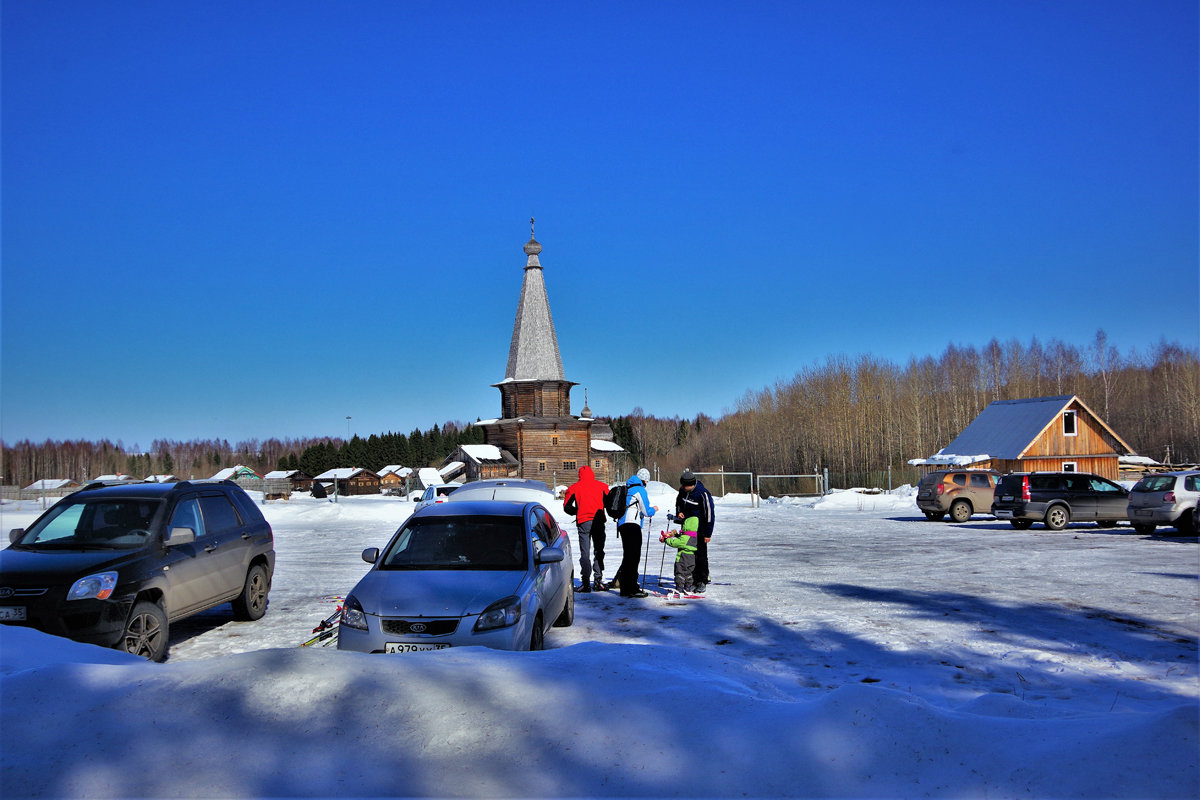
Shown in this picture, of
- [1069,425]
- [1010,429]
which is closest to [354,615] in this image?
[1010,429]

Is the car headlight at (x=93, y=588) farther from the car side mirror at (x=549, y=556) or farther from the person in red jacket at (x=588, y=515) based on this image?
the person in red jacket at (x=588, y=515)

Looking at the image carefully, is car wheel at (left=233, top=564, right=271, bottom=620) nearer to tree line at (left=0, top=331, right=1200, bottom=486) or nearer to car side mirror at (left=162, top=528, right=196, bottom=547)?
car side mirror at (left=162, top=528, right=196, bottom=547)

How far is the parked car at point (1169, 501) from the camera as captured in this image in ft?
69.5

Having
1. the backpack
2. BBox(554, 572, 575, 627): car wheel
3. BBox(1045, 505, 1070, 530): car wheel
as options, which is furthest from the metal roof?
BBox(554, 572, 575, 627): car wheel

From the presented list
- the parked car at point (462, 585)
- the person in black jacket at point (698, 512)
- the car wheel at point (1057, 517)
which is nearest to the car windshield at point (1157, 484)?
the car wheel at point (1057, 517)

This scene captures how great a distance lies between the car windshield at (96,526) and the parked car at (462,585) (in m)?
2.59

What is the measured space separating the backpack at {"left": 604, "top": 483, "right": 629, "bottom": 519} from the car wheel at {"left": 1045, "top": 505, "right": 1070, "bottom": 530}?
653 inches

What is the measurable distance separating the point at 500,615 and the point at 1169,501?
20.7 m

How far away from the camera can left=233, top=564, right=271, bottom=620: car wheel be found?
1088 centimetres

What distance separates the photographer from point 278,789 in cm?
370

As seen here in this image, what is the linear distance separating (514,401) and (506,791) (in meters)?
61.1

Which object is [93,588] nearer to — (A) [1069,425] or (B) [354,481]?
(A) [1069,425]

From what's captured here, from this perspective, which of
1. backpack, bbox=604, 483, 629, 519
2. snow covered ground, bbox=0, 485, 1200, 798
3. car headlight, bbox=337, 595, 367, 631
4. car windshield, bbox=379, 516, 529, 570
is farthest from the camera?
backpack, bbox=604, 483, 629, 519

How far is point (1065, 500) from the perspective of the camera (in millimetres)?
24047
